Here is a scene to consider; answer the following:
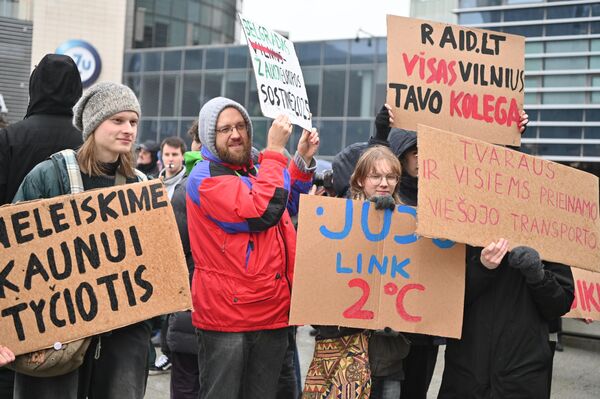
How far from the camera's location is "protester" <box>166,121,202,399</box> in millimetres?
4469

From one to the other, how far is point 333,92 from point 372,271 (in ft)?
77.9

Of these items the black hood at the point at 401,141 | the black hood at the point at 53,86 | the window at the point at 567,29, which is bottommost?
the black hood at the point at 401,141

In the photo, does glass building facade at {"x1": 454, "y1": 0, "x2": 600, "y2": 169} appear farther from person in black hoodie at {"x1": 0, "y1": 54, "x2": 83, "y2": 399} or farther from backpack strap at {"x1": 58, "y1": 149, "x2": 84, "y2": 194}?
backpack strap at {"x1": 58, "y1": 149, "x2": 84, "y2": 194}

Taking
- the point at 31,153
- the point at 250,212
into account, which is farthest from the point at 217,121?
the point at 31,153

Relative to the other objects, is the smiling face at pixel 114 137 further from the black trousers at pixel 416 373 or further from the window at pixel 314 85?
the window at pixel 314 85

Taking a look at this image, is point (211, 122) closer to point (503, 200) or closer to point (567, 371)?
point (503, 200)

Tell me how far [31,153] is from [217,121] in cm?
91

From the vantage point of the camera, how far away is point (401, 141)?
4.14 m

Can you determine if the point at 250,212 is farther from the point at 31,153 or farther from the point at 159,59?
the point at 159,59

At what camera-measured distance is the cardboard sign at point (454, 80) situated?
3725mm

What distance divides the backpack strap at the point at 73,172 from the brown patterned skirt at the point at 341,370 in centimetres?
132

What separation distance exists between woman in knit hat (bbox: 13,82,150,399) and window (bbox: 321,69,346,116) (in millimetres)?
23439

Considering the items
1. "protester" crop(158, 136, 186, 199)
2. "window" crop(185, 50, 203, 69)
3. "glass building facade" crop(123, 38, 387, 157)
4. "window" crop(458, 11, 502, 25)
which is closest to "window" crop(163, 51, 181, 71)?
"glass building facade" crop(123, 38, 387, 157)

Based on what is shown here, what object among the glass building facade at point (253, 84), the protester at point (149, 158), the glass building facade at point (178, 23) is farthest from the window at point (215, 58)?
the protester at point (149, 158)
